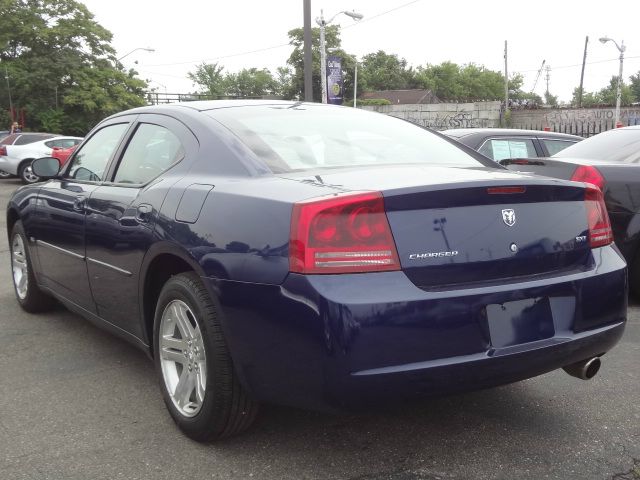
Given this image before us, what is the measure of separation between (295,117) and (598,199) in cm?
154

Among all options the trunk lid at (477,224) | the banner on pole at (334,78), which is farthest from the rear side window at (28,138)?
the trunk lid at (477,224)

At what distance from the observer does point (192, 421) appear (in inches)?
116

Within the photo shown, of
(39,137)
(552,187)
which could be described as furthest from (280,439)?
(39,137)

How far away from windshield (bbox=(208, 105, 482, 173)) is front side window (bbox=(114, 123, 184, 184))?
28 centimetres

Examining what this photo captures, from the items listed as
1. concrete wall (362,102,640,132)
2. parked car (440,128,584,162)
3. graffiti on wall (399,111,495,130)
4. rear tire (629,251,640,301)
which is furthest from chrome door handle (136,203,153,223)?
graffiti on wall (399,111,495,130)

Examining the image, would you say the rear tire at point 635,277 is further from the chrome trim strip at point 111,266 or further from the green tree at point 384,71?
the green tree at point 384,71

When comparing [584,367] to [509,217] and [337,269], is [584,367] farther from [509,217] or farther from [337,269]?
[337,269]

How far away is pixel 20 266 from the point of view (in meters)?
5.35

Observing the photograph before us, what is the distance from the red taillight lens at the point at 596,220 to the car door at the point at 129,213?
183 centimetres

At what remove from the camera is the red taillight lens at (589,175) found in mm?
5141

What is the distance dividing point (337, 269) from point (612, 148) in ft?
14.0

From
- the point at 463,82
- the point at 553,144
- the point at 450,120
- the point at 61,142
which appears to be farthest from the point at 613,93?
the point at 553,144

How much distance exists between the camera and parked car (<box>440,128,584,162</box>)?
7.95 metres

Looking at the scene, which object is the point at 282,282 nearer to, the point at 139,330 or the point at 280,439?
the point at 280,439
